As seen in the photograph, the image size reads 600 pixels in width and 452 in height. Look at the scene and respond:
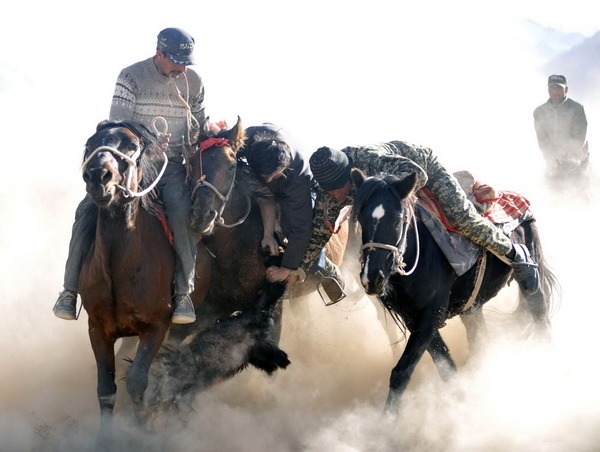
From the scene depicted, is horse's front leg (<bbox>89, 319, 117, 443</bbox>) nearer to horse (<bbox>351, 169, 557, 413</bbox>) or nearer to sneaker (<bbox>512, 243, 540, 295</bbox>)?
horse (<bbox>351, 169, 557, 413</bbox>)

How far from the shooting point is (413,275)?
18.6 feet

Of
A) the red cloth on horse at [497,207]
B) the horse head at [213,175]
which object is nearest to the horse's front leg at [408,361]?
the red cloth on horse at [497,207]

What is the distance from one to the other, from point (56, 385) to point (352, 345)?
2.75 meters

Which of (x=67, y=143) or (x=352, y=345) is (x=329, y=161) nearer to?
(x=352, y=345)

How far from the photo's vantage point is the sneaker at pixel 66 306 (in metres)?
5.31

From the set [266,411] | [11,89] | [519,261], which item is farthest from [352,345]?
[11,89]

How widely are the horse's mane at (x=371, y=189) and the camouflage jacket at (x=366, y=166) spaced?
0.94 feet

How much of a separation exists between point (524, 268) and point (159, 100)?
3.01 meters

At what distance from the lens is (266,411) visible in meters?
6.52

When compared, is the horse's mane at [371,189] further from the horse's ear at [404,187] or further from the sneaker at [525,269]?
the sneaker at [525,269]

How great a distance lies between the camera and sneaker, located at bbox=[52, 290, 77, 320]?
5309 mm

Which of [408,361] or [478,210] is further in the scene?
[478,210]

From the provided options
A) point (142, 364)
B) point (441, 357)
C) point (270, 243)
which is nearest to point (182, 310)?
point (142, 364)

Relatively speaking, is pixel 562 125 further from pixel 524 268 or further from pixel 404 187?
pixel 404 187
